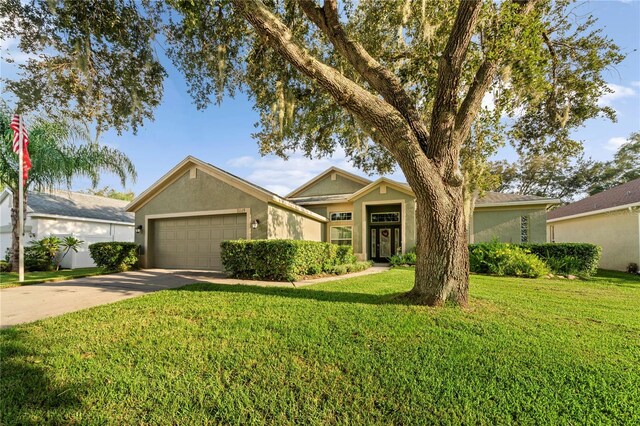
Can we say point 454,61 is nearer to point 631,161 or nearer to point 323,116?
point 323,116

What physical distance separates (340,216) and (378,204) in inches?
90.8

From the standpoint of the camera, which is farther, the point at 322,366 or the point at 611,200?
the point at 611,200

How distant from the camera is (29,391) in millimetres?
2592

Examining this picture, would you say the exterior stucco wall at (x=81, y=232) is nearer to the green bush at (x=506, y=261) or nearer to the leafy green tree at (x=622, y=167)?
the green bush at (x=506, y=261)

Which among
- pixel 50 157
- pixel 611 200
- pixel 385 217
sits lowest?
pixel 385 217

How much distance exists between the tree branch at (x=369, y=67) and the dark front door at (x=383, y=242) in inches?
430

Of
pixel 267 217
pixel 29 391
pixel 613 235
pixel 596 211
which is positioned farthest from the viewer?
pixel 596 211

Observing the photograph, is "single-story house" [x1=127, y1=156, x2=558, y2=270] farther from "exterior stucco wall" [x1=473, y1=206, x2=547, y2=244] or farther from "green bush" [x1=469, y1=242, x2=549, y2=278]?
"green bush" [x1=469, y1=242, x2=549, y2=278]

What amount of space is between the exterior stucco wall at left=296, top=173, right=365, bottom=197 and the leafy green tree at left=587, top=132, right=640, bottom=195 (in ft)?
84.5

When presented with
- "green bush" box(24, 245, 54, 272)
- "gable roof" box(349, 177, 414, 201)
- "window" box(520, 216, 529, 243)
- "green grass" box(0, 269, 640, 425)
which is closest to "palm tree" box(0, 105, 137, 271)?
"green bush" box(24, 245, 54, 272)

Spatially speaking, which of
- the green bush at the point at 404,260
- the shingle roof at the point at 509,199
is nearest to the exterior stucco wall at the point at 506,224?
the shingle roof at the point at 509,199

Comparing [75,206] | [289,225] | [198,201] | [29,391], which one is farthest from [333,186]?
[29,391]

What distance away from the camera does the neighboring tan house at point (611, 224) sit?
1264 cm

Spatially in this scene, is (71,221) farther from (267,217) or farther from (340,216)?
(340,216)
